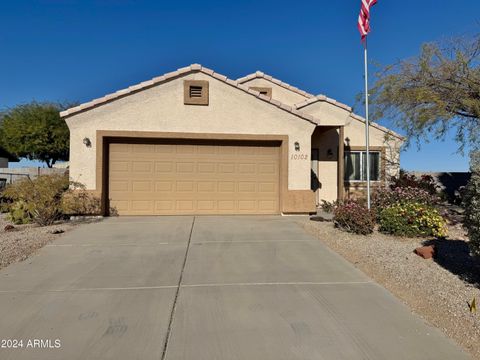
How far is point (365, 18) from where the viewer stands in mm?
10516

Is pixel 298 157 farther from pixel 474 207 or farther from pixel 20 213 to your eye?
pixel 20 213

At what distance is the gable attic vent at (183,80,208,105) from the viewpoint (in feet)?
38.5

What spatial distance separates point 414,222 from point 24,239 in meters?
9.19

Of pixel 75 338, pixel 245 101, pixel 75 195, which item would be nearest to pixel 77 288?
pixel 75 338

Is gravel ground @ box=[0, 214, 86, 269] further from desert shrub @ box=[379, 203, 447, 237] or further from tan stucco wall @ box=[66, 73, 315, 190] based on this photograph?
desert shrub @ box=[379, 203, 447, 237]

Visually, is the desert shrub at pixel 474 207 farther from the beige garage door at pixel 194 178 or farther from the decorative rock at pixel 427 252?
the beige garage door at pixel 194 178

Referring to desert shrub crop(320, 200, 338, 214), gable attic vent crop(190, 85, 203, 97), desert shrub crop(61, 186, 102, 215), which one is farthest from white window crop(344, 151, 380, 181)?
desert shrub crop(61, 186, 102, 215)

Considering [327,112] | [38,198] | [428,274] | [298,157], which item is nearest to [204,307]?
[428,274]

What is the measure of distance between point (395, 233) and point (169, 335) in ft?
21.8

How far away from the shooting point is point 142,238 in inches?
335

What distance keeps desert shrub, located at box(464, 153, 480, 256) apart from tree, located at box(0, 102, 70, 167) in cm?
2790

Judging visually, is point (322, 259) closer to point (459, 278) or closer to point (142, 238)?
point (459, 278)

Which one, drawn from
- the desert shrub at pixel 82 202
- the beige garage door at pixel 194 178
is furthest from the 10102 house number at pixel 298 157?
the desert shrub at pixel 82 202

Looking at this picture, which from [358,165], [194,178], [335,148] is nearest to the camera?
[194,178]
